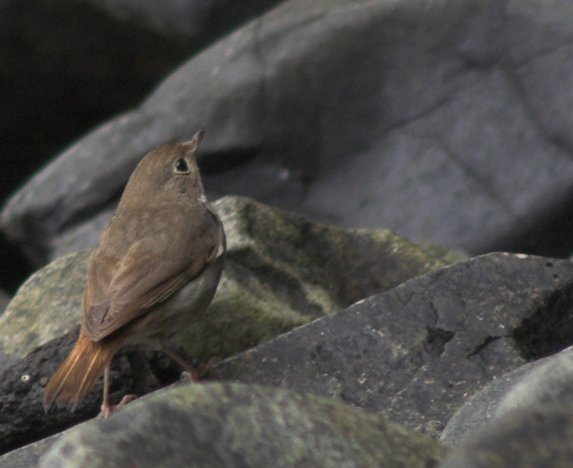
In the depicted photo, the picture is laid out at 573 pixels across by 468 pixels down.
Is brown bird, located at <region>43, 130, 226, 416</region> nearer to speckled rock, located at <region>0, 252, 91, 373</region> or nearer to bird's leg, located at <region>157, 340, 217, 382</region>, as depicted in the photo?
bird's leg, located at <region>157, 340, 217, 382</region>

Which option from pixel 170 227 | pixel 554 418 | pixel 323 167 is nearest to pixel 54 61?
pixel 323 167

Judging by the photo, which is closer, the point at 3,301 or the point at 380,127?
the point at 3,301

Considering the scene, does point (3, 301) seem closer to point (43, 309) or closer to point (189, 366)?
point (43, 309)

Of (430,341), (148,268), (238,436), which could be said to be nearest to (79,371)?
(148,268)

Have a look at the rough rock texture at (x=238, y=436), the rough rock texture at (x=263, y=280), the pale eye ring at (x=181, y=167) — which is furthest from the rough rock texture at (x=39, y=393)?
the rough rock texture at (x=238, y=436)

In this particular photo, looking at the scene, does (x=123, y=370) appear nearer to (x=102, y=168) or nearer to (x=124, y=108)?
(x=102, y=168)
